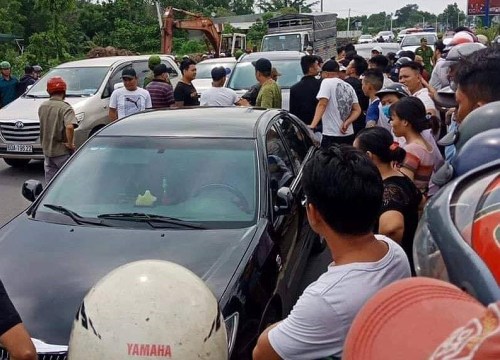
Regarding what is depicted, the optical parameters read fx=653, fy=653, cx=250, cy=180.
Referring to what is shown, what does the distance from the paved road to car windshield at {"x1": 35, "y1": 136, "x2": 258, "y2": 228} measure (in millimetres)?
3583

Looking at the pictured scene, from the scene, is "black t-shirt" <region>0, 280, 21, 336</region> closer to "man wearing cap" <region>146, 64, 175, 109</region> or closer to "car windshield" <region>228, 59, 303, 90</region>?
"man wearing cap" <region>146, 64, 175, 109</region>

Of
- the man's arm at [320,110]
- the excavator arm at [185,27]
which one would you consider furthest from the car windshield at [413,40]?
the man's arm at [320,110]

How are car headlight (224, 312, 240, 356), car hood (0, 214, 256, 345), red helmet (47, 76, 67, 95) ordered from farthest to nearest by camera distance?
red helmet (47, 76, 67, 95) < car hood (0, 214, 256, 345) < car headlight (224, 312, 240, 356)

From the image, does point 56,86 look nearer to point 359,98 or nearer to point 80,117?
point 80,117

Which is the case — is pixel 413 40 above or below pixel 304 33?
below

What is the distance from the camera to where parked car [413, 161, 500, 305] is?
4.92 feet

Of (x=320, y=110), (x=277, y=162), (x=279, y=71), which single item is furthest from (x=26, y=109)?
(x=277, y=162)

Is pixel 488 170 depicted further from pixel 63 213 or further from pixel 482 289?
Answer: pixel 63 213

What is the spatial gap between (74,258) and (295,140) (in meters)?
2.56

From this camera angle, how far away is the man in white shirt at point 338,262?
1958 mm

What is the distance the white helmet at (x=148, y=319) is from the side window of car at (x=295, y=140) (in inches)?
131

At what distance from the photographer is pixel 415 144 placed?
13.6 ft

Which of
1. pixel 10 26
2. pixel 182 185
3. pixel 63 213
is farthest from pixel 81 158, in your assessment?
pixel 10 26

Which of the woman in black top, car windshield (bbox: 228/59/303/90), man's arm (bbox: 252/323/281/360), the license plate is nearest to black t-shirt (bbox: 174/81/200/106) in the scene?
the license plate
